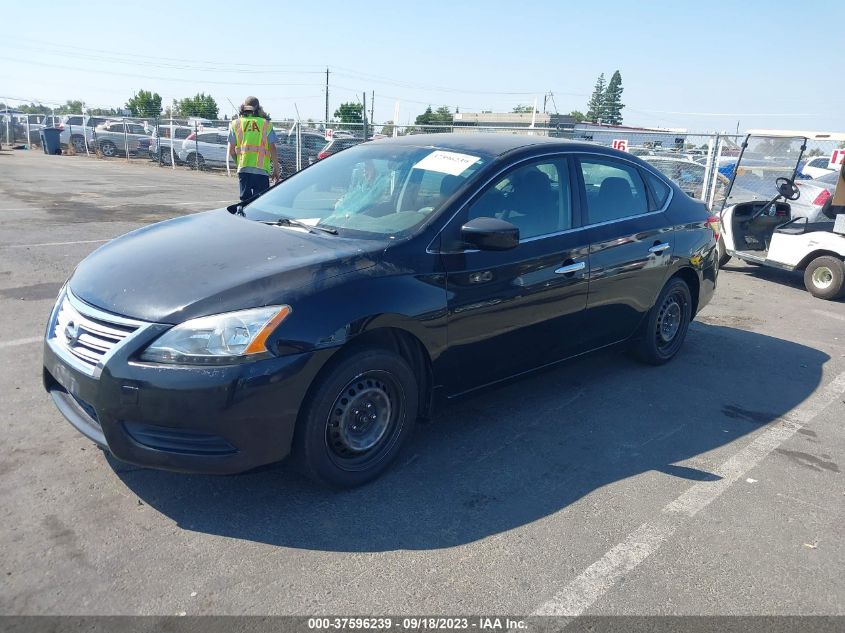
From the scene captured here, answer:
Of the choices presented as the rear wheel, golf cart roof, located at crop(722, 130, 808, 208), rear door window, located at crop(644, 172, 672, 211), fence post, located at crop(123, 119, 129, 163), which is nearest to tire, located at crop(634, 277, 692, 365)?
rear door window, located at crop(644, 172, 672, 211)

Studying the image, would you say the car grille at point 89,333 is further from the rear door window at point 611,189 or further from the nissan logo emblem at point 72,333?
the rear door window at point 611,189

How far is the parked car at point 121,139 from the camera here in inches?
1152

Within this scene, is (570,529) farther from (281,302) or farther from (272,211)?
(272,211)

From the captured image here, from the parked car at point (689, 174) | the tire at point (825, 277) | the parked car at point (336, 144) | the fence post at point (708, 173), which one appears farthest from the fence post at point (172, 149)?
the tire at point (825, 277)

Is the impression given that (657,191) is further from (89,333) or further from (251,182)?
(251,182)

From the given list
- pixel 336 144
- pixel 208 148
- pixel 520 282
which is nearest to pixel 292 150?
pixel 336 144

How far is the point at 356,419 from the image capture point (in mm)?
3301

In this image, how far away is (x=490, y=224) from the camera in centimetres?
354

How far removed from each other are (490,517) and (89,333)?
80.8 inches

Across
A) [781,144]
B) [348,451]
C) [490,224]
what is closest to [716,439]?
[490,224]

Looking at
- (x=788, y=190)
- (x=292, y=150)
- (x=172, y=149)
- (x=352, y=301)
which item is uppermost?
(x=788, y=190)

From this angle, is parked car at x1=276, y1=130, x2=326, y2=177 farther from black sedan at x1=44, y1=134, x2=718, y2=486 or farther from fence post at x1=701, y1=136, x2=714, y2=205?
black sedan at x1=44, y1=134, x2=718, y2=486

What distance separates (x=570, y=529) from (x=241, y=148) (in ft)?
23.5

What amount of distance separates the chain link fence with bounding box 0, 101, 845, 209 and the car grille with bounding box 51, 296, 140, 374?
9.28 m
